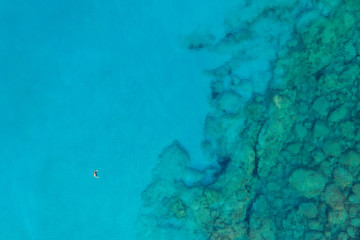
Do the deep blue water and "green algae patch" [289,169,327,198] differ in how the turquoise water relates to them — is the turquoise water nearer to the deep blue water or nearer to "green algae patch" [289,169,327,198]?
the deep blue water

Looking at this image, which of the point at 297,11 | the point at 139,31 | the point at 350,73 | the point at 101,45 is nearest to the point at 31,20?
the point at 101,45

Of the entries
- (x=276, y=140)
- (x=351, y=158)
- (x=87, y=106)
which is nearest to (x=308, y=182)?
(x=351, y=158)

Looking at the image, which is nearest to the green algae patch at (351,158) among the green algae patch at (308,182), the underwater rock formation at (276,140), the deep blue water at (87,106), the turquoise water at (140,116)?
the underwater rock formation at (276,140)

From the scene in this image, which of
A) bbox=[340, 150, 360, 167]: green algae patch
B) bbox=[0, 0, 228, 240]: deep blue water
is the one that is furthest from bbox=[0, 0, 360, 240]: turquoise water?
bbox=[340, 150, 360, 167]: green algae patch

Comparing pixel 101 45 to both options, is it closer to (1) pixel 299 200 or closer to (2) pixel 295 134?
(2) pixel 295 134

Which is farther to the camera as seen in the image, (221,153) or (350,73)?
(221,153)

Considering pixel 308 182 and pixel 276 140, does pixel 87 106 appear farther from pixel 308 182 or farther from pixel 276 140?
pixel 308 182
